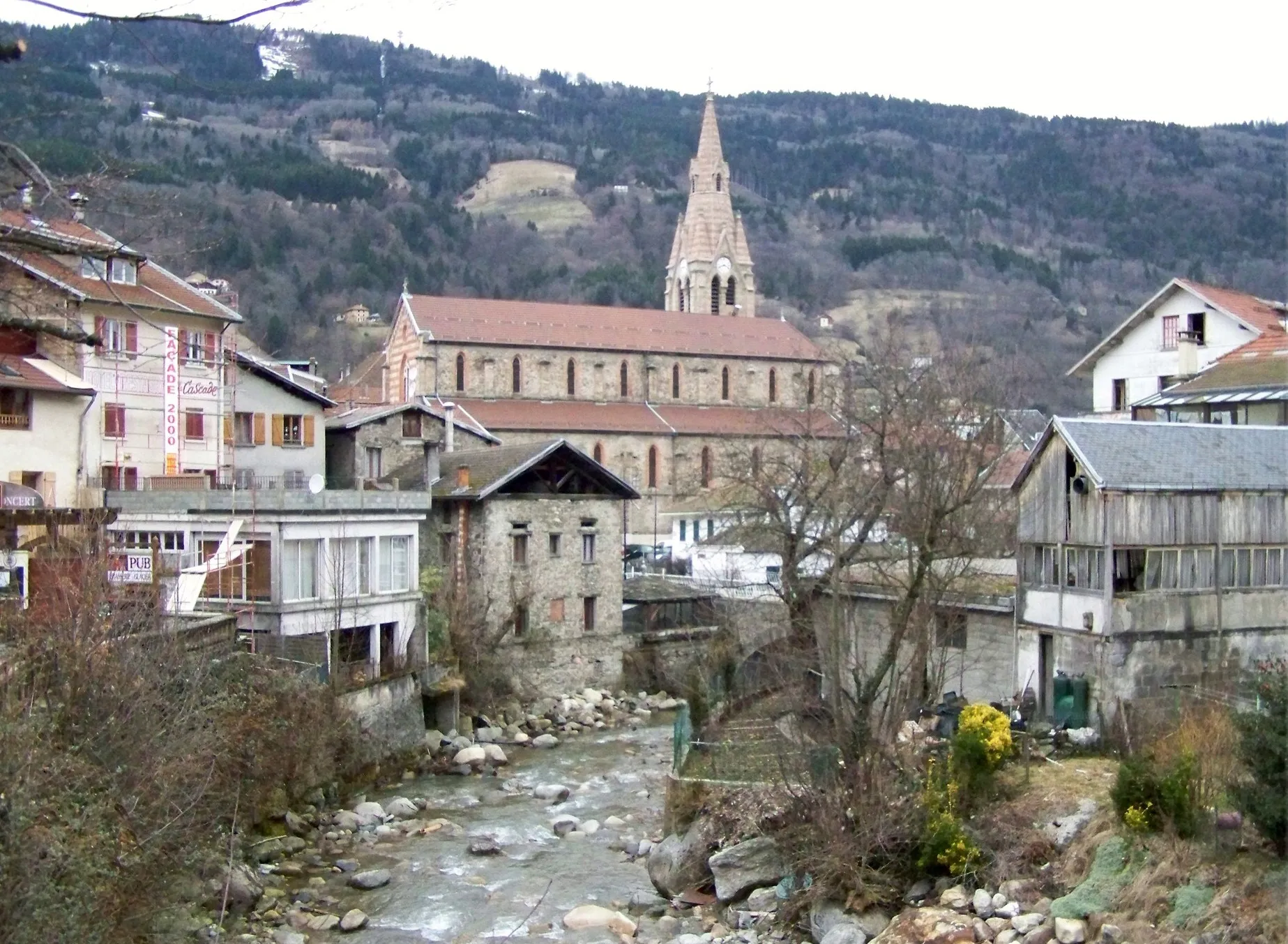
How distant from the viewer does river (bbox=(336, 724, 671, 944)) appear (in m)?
19.5

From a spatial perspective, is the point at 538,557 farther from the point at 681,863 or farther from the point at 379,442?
the point at 681,863

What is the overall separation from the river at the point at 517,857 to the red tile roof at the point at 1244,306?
741 inches

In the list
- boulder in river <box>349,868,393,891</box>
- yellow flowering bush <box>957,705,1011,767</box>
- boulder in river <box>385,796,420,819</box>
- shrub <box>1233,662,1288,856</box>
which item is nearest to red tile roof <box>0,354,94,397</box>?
boulder in river <box>385,796,420,819</box>

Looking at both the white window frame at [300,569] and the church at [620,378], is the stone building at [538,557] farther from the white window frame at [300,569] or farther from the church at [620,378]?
the church at [620,378]

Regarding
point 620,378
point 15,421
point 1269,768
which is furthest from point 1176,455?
point 620,378

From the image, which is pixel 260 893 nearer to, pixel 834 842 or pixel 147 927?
pixel 147 927

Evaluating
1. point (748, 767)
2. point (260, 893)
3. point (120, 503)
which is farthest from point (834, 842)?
point (120, 503)

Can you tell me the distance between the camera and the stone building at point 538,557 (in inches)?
1451

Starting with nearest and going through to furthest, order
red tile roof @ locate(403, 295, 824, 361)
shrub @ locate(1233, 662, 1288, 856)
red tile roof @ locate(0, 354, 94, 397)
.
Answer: shrub @ locate(1233, 662, 1288, 856)
red tile roof @ locate(0, 354, 94, 397)
red tile roof @ locate(403, 295, 824, 361)

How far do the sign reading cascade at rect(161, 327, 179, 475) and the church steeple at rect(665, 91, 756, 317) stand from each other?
2080 inches

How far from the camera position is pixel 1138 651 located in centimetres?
2420

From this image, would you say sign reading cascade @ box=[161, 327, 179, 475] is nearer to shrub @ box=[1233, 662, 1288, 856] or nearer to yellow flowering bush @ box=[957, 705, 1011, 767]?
yellow flowering bush @ box=[957, 705, 1011, 767]

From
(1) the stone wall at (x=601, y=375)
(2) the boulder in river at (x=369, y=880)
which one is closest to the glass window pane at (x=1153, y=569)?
(2) the boulder in river at (x=369, y=880)

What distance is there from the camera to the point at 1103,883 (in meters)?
16.3
